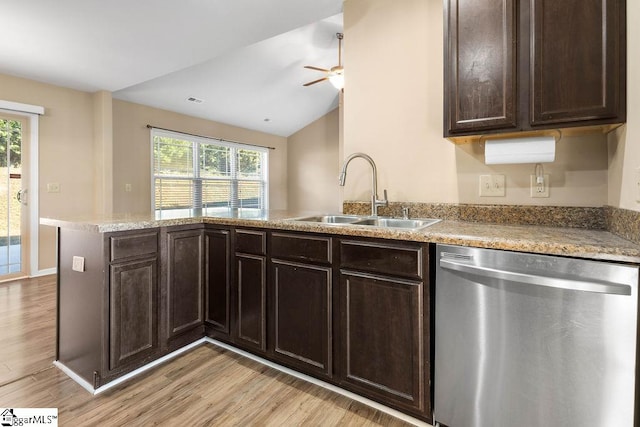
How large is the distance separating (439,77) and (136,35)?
2797 mm

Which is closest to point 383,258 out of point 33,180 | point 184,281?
point 184,281

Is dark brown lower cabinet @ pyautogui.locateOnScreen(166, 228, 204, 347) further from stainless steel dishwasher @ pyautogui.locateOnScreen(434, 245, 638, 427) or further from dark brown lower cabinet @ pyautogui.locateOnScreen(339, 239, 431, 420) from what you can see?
stainless steel dishwasher @ pyautogui.locateOnScreen(434, 245, 638, 427)

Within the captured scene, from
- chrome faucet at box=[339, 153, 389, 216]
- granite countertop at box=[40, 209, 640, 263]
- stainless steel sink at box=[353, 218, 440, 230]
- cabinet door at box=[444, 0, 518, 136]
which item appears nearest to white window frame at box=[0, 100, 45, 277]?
granite countertop at box=[40, 209, 640, 263]

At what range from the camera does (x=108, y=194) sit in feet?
14.6

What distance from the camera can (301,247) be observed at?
177 centimetres

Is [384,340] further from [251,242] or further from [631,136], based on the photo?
[631,136]

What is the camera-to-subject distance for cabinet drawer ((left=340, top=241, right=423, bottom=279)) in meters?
1.44

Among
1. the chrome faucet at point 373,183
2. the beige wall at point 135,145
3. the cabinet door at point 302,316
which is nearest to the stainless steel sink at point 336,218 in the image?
the chrome faucet at point 373,183

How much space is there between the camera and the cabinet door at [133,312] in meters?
1.74

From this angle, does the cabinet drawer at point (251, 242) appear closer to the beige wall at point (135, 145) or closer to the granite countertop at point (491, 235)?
the granite countertop at point (491, 235)

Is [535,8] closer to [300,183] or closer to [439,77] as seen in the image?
[439,77]

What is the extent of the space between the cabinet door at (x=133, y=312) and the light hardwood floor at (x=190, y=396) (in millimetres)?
158

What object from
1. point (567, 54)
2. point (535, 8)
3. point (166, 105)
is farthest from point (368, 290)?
point (166, 105)

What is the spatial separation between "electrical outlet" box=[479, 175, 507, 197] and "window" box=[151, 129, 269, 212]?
155 inches
